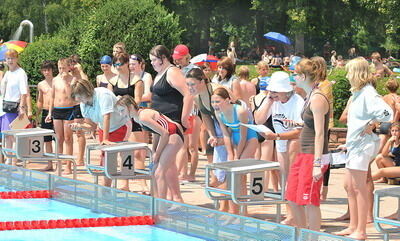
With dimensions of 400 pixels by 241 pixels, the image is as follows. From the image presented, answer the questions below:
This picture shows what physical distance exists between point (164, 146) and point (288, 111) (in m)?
1.39

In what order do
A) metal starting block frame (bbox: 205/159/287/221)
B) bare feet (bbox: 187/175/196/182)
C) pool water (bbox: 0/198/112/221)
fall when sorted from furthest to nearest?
bare feet (bbox: 187/175/196/182) < pool water (bbox: 0/198/112/221) < metal starting block frame (bbox: 205/159/287/221)

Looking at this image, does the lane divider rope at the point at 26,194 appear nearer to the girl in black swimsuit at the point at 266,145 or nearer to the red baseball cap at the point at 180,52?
the red baseball cap at the point at 180,52

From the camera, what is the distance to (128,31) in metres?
18.3

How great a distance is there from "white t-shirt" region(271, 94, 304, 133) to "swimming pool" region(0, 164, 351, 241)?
1119 mm

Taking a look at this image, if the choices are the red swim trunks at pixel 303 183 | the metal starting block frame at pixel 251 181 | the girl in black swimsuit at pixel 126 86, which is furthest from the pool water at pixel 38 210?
the red swim trunks at pixel 303 183

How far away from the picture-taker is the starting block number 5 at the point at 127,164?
960 centimetres

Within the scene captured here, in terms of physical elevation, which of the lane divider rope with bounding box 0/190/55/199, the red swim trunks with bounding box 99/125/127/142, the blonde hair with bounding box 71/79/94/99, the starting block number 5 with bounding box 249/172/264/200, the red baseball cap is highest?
the red baseball cap

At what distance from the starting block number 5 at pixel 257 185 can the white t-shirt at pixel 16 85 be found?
5.91 meters

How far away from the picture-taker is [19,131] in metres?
11.8

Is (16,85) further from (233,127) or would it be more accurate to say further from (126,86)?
(233,127)

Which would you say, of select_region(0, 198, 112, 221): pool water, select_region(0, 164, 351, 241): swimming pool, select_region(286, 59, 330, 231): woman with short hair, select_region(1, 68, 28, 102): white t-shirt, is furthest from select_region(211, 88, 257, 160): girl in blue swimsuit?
select_region(1, 68, 28, 102): white t-shirt

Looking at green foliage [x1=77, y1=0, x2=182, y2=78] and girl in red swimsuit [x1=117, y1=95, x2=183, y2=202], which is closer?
girl in red swimsuit [x1=117, y1=95, x2=183, y2=202]

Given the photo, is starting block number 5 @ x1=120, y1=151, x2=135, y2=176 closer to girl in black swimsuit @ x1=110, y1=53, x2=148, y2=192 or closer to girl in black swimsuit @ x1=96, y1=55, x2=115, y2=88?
girl in black swimsuit @ x1=110, y1=53, x2=148, y2=192

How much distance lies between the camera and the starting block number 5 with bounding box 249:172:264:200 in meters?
8.05
